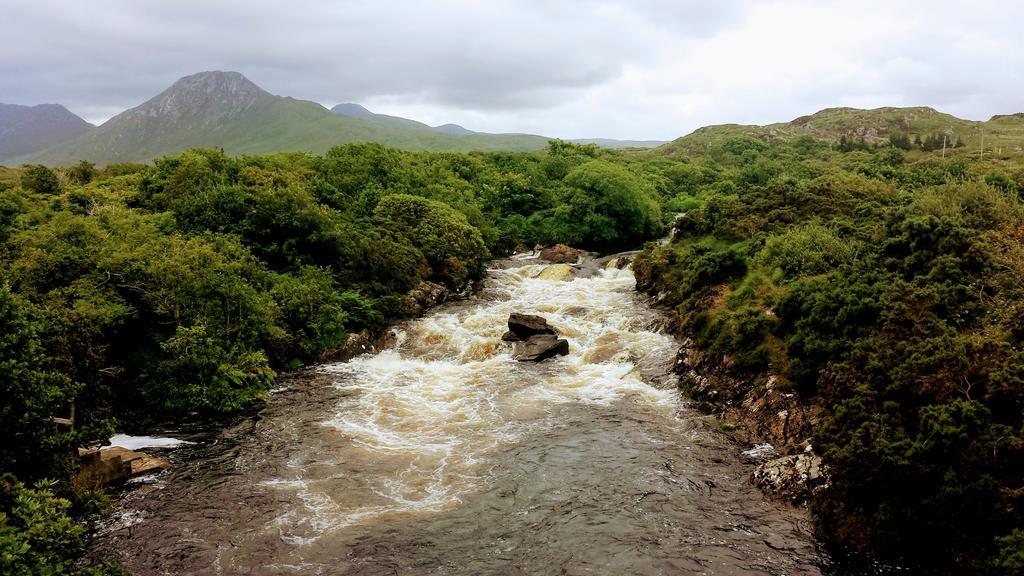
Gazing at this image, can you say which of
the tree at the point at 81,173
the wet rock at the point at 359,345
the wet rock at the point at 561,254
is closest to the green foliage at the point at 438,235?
the wet rock at the point at 561,254

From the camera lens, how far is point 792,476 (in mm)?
15273

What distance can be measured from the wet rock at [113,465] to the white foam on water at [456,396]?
13.5ft

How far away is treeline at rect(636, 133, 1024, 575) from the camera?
11453 mm

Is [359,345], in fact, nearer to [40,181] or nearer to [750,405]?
[750,405]

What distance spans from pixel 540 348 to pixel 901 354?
15473 mm

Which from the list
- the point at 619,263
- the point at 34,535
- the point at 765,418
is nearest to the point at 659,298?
the point at 619,263

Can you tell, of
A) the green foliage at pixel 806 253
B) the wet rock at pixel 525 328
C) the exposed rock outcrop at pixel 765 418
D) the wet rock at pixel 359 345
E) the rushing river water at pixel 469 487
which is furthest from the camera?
the wet rock at pixel 525 328

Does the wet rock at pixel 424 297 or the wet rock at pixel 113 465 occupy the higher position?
the wet rock at pixel 424 297

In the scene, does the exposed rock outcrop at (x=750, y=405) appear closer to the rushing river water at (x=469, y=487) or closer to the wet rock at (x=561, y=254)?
the rushing river water at (x=469, y=487)

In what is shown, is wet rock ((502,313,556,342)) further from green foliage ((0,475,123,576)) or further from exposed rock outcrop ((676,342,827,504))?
green foliage ((0,475,123,576))

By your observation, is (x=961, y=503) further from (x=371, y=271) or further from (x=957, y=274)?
(x=371, y=271)

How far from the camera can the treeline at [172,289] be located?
1323 cm

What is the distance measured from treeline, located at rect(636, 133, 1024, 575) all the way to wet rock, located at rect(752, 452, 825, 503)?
0.50 m

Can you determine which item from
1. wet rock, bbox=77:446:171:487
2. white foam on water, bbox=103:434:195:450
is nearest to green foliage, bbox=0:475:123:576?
wet rock, bbox=77:446:171:487
